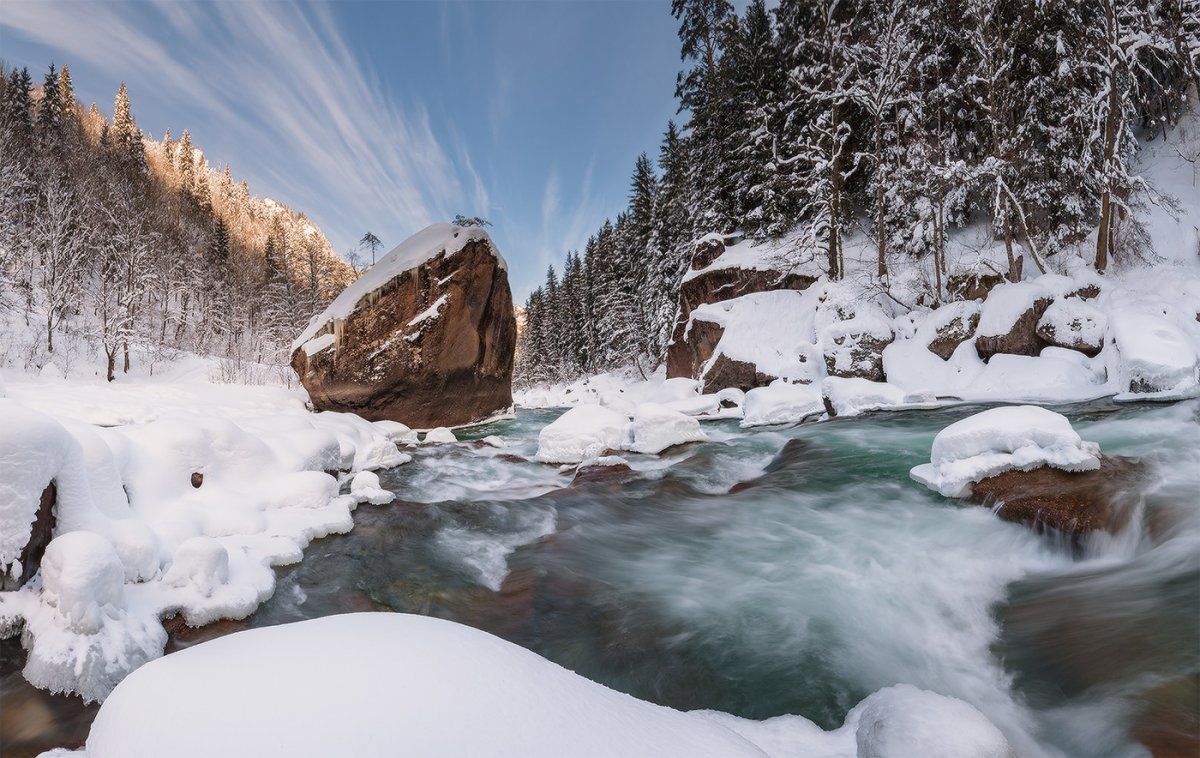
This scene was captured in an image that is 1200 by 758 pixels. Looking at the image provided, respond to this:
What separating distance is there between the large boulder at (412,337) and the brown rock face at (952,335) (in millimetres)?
12360

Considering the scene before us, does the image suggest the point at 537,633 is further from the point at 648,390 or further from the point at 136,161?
the point at 136,161

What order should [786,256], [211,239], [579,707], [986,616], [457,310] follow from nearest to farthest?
[579,707] < [986,616] < [457,310] < [786,256] < [211,239]

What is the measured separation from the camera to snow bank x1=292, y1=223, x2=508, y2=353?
41.6 ft

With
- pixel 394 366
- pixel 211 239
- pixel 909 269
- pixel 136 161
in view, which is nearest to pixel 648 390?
pixel 909 269

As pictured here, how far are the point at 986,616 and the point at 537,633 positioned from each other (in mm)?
3048

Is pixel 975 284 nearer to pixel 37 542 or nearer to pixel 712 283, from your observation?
pixel 712 283

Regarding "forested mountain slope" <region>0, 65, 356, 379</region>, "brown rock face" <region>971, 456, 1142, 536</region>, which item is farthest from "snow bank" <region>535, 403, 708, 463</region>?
"forested mountain slope" <region>0, 65, 356, 379</region>

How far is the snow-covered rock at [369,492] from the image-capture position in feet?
17.8

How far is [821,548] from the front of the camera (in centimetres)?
434

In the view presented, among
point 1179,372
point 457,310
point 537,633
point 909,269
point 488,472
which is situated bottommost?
point 537,633

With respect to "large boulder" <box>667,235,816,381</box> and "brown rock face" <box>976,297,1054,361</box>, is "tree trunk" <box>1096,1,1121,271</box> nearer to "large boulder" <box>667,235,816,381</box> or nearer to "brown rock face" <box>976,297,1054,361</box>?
"brown rock face" <box>976,297,1054,361</box>

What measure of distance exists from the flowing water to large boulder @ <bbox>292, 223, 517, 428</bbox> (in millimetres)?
7271

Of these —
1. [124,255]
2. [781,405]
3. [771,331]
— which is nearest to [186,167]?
[124,255]

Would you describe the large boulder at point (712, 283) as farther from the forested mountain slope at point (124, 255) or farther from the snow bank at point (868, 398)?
the forested mountain slope at point (124, 255)
